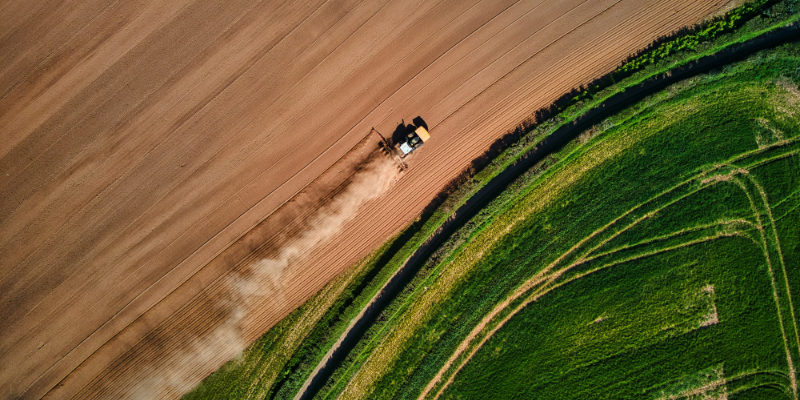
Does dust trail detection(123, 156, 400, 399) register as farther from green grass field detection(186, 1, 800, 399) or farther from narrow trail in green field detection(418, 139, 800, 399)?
narrow trail in green field detection(418, 139, 800, 399)

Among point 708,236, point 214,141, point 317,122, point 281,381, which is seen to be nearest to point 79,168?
point 214,141

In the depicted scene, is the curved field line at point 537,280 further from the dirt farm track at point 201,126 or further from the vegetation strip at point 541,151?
the dirt farm track at point 201,126

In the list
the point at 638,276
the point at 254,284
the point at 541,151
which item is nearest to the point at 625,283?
the point at 638,276

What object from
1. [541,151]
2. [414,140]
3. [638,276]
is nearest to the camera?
[414,140]

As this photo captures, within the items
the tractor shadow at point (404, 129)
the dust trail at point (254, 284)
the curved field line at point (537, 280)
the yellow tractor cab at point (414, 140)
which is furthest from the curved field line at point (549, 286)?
the tractor shadow at point (404, 129)

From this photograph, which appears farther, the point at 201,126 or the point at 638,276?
the point at 638,276

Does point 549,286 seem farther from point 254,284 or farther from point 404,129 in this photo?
point 254,284

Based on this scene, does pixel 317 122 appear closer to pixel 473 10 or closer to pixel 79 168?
pixel 473 10

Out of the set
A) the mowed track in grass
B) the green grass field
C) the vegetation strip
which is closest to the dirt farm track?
the vegetation strip
